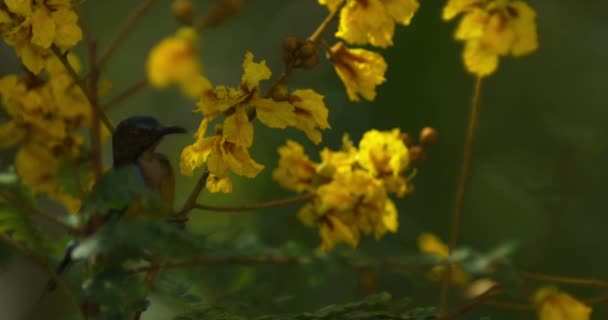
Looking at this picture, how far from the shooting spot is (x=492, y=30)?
1668 millimetres

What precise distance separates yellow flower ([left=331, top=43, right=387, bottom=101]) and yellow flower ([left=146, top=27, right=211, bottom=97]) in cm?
55

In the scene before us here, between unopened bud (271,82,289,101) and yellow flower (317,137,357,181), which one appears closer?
unopened bud (271,82,289,101)

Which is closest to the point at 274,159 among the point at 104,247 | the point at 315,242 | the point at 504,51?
the point at 315,242

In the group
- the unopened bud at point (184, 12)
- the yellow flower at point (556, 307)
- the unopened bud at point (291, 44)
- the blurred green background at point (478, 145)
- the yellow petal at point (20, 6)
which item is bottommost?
→ the yellow flower at point (556, 307)

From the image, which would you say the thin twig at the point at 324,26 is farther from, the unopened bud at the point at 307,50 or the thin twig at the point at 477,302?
the thin twig at the point at 477,302

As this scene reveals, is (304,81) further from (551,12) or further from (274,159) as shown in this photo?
(551,12)

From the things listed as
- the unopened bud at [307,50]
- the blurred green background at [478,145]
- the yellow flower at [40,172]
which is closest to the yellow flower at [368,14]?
the unopened bud at [307,50]

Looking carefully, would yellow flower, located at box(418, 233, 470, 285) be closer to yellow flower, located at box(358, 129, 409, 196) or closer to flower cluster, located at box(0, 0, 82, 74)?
yellow flower, located at box(358, 129, 409, 196)

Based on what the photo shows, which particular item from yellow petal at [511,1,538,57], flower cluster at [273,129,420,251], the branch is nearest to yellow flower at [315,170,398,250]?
flower cluster at [273,129,420,251]

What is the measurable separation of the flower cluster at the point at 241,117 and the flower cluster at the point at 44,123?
286mm

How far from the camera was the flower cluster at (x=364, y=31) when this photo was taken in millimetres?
1720

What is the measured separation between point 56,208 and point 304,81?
1261 millimetres

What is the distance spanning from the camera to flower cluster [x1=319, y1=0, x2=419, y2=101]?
5.64 ft

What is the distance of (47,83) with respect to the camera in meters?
1.95
